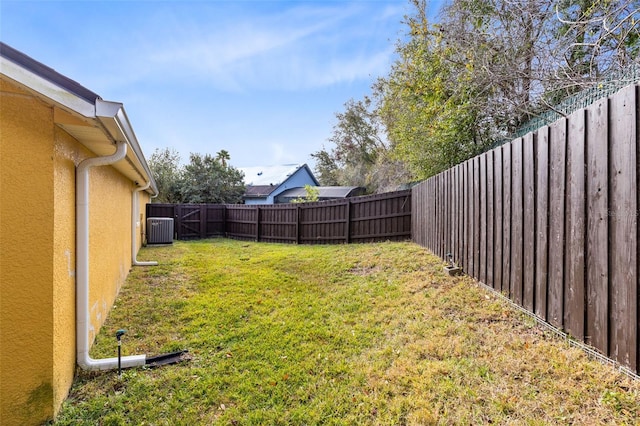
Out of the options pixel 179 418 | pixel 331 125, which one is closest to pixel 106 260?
pixel 179 418

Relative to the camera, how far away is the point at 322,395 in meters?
2.32

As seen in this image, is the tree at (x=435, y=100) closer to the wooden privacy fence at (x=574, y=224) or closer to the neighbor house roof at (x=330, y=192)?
the wooden privacy fence at (x=574, y=224)

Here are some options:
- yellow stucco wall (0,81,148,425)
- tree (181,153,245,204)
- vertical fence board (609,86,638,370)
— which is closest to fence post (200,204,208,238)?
tree (181,153,245,204)

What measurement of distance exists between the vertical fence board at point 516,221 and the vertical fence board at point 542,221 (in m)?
0.28

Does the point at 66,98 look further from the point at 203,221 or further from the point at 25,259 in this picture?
the point at 203,221

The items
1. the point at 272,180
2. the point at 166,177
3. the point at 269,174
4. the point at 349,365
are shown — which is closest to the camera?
the point at 349,365

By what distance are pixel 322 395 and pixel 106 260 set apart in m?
3.39

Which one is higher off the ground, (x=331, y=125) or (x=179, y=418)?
(x=331, y=125)

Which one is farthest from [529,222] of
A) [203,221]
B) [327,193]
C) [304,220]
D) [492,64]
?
[327,193]

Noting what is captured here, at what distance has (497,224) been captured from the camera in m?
3.64

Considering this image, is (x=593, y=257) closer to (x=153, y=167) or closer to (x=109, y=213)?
(x=109, y=213)

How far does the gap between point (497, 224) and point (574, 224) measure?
1.26m

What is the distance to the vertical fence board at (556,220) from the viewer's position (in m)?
2.53

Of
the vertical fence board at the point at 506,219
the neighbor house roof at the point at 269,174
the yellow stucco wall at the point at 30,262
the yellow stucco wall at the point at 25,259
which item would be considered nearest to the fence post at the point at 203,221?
the neighbor house roof at the point at 269,174
